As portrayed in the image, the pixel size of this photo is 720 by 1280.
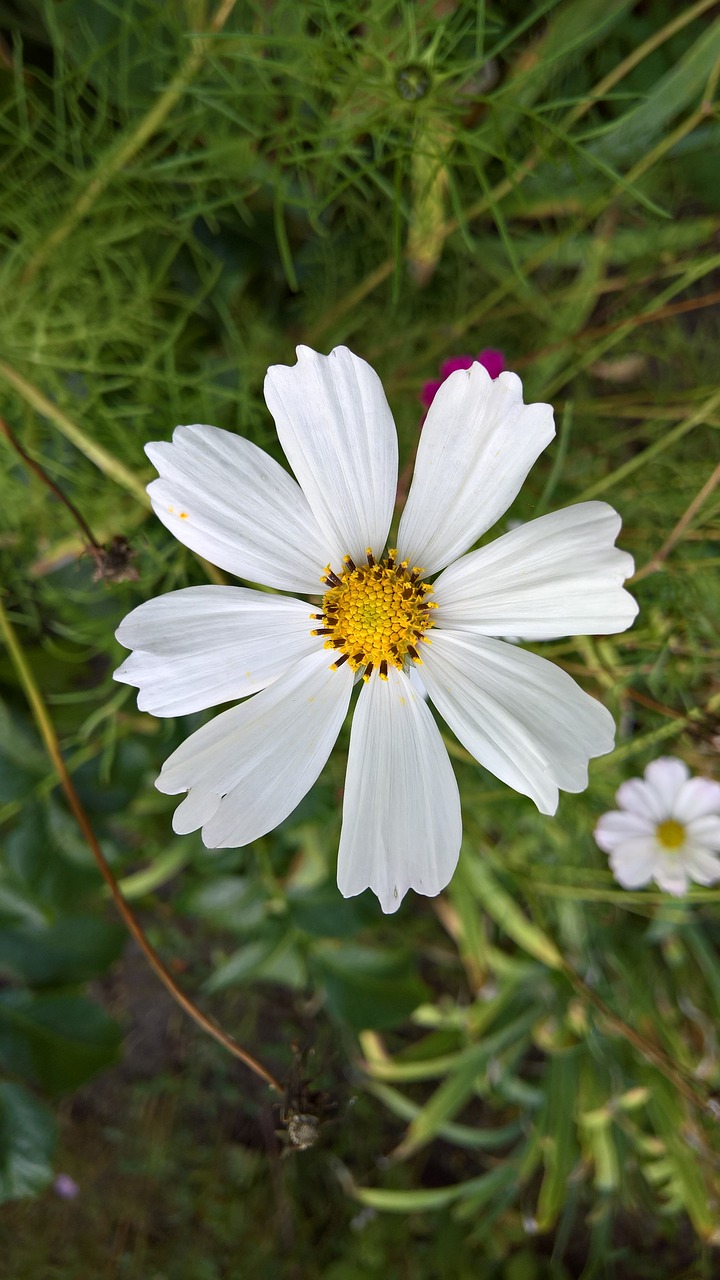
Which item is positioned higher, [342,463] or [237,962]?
[342,463]

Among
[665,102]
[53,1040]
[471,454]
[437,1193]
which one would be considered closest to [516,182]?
[665,102]

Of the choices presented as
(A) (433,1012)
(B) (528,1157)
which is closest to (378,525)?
(A) (433,1012)

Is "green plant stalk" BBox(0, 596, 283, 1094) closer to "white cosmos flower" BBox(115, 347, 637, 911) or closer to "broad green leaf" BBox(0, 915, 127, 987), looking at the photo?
"white cosmos flower" BBox(115, 347, 637, 911)

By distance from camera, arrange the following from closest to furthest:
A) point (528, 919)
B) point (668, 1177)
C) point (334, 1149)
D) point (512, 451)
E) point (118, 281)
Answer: point (512, 451)
point (118, 281)
point (528, 919)
point (668, 1177)
point (334, 1149)

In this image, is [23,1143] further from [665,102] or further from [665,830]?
[665,102]

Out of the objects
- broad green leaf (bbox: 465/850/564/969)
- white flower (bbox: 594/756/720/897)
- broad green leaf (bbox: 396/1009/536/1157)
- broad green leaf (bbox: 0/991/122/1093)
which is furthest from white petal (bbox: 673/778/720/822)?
broad green leaf (bbox: 0/991/122/1093)

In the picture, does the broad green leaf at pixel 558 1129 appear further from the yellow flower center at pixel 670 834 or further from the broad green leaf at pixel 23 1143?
the broad green leaf at pixel 23 1143

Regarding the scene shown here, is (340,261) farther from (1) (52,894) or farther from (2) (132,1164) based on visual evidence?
(2) (132,1164)
